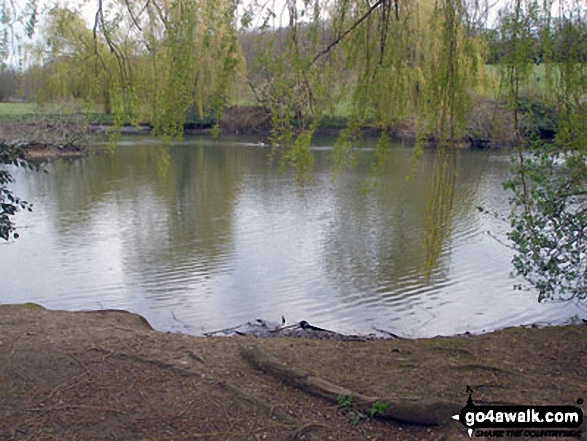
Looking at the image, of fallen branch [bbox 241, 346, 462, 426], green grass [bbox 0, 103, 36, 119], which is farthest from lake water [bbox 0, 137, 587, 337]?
green grass [bbox 0, 103, 36, 119]

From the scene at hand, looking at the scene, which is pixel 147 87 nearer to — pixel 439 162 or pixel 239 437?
pixel 439 162

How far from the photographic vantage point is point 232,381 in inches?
111

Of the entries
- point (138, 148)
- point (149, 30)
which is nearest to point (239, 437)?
point (149, 30)

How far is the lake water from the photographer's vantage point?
17.8 ft

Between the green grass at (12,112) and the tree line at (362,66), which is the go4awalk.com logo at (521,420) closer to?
the tree line at (362,66)

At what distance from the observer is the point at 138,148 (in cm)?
1820

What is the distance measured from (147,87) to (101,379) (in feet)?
5.08

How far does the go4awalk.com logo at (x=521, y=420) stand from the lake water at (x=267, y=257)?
89cm

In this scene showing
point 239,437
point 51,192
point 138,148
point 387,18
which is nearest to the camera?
point 239,437

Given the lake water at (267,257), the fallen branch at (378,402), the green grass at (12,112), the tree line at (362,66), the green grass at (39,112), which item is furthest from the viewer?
the green grass at (12,112)

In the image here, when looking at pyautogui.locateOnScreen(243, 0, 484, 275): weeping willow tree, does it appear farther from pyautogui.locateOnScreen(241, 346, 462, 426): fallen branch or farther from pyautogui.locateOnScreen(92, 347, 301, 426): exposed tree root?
pyautogui.locateOnScreen(92, 347, 301, 426): exposed tree root

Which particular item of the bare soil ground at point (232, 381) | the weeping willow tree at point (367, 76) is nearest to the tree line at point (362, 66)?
the weeping willow tree at point (367, 76)

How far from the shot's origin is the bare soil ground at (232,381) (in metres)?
2.41

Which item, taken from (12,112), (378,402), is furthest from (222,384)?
(12,112)
